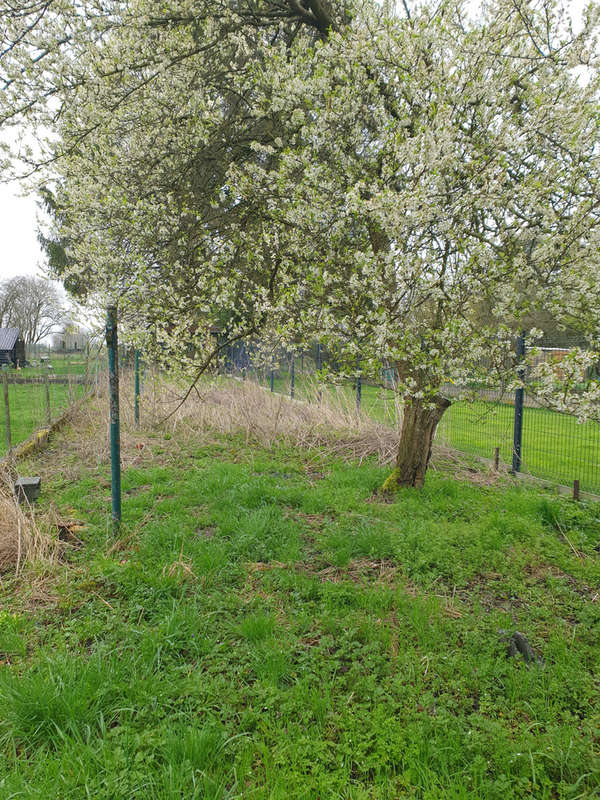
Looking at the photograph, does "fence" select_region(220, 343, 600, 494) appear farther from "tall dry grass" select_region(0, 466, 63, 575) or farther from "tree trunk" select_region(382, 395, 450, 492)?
"tall dry grass" select_region(0, 466, 63, 575)

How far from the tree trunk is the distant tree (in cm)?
3655

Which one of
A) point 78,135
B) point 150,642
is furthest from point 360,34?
point 150,642

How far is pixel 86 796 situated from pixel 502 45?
4.43 m

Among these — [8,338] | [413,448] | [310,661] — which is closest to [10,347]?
[8,338]

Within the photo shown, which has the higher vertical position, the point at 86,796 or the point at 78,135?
the point at 78,135

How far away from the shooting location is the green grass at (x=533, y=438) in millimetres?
6113

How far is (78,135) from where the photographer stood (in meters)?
4.49

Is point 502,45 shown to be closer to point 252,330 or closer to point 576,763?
point 252,330

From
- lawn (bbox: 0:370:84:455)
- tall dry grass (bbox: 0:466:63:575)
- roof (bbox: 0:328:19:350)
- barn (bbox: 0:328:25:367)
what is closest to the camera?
tall dry grass (bbox: 0:466:63:575)

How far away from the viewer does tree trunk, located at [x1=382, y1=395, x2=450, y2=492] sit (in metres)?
4.75

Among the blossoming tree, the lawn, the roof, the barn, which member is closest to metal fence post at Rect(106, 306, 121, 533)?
the blossoming tree

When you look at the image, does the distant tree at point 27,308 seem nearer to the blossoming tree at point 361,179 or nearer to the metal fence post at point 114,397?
the blossoming tree at point 361,179

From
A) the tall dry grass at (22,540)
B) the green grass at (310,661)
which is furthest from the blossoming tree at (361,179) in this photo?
the tall dry grass at (22,540)

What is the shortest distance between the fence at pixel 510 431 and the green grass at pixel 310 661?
4.52 ft
